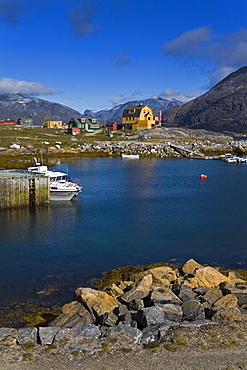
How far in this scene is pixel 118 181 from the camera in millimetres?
60344

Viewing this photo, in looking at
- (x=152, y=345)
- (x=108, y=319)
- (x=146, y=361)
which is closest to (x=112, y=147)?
(x=108, y=319)

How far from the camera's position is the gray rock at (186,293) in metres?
16.8

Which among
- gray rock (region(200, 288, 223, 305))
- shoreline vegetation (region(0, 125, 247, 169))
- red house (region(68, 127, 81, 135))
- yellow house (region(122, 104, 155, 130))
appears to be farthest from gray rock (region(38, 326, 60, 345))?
yellow house (region(122, 104, 155, 130))

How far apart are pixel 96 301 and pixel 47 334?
267 centimetres

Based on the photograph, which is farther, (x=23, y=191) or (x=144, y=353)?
(x=23, y=191)

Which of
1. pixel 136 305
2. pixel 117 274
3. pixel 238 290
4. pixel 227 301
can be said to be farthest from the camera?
pixel 117 274

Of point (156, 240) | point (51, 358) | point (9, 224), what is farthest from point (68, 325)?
point (9, 224)

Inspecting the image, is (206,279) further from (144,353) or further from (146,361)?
(146,361)

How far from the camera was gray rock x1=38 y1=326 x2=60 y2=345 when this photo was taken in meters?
13.4

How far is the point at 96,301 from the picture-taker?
15.8 m

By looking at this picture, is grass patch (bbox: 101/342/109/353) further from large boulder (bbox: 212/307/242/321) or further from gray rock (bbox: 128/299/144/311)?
large boulder (bbox: 212/307/242/321)

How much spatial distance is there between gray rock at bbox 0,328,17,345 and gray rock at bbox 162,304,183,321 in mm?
5519

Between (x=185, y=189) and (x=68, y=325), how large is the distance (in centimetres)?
4129

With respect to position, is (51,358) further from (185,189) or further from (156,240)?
(185,189)
